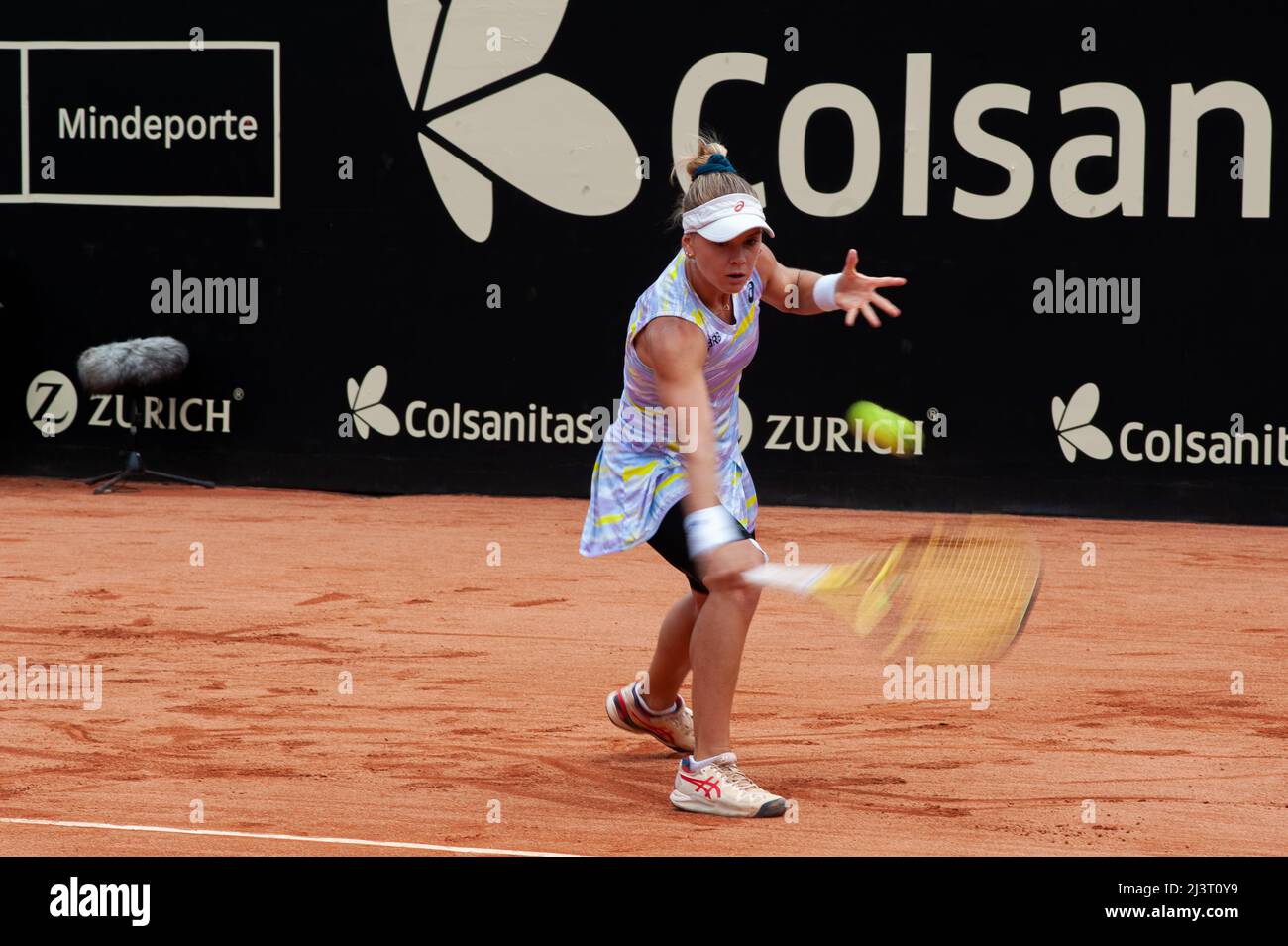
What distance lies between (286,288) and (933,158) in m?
4.31

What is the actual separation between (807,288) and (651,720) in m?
1.29

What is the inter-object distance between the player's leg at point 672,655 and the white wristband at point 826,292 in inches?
34.6

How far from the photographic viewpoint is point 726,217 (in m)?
4.13

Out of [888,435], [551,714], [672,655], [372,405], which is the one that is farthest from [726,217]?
[372,405]

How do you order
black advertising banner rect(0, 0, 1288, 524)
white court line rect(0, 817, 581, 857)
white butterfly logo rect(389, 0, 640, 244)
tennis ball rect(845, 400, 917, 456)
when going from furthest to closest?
white butterfly logo rect(389, 0, 640, 244) → black advertising banner rect(0, 0, 1288, 524) → tennis ball rect(845, 400, 917, 456) → white court line rect(0, 817, 581, 857)

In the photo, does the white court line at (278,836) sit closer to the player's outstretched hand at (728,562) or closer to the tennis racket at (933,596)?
the player's outstretched hand at (728,562)

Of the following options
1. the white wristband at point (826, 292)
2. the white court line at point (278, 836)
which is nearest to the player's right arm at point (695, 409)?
the white wristband at point (826, 292)

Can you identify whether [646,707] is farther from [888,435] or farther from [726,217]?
[888,435]

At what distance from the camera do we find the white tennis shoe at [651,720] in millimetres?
4789

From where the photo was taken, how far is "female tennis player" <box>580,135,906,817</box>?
13.4 feet

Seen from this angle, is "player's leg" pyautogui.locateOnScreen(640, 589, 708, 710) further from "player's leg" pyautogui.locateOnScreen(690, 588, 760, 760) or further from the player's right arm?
the player's right arm

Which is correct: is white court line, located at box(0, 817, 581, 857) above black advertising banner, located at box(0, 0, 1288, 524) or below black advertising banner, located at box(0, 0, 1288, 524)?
below

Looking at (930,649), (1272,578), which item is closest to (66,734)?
(930,649)

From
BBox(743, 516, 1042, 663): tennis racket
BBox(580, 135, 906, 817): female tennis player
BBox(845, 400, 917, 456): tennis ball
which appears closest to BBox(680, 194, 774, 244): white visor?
BBox(580, 135, 906, 817): female tennis player
